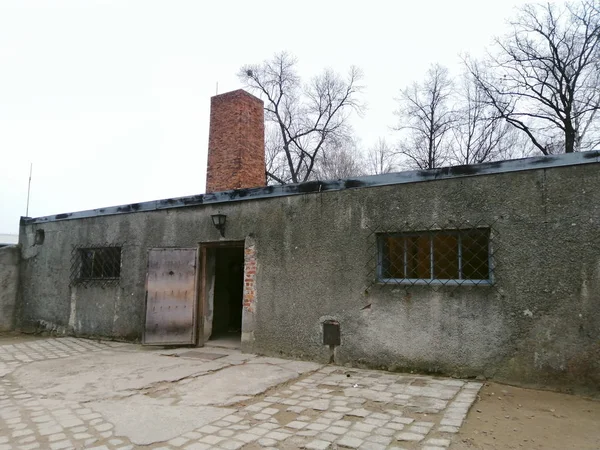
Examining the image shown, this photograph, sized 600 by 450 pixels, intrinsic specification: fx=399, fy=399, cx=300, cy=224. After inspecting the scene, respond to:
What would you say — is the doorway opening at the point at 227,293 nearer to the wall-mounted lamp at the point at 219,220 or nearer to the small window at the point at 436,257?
the wall-mounted lamp at the point at 219,220

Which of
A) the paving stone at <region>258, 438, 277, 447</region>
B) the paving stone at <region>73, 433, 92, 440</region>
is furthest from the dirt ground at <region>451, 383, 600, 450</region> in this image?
the paving stone at <region>73, 433, 92, 440</region>

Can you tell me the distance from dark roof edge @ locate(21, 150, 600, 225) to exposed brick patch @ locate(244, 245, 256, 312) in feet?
3.29

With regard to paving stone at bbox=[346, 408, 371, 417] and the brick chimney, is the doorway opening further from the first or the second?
paving stone at bbox=[346, 408, 371, 417]

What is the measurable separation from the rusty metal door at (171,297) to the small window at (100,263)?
63.6 inches

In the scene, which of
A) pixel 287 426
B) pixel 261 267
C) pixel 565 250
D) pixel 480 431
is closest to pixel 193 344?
pixel 261 267

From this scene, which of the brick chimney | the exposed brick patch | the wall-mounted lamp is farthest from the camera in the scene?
the brick chimney

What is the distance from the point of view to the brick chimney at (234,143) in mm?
10422

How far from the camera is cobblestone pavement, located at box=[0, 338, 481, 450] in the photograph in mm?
3426

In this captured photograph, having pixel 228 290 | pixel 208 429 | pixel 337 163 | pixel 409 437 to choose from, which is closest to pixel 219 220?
pixel 228 290

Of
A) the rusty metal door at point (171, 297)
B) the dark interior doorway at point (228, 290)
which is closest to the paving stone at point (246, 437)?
the rusty metal door at point (171, 297)

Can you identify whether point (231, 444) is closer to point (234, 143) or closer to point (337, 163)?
point (234, 143)

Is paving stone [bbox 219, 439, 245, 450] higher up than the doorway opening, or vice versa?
the doorway opening

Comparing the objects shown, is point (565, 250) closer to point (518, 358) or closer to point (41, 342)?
point (518, 358)

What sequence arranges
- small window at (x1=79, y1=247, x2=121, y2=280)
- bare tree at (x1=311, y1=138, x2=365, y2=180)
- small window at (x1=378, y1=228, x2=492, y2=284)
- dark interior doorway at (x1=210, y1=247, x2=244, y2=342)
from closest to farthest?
small window at (x1=378, y1=228, x2=492, y2=284) < small window at (x1=79, y1=247, x2=121, y2=280) < dark interior doorway at (x1=210, y1=247, x2=244, y2=342) < bare tree at (x1=311, y1=138, x2=365, y2=180)
